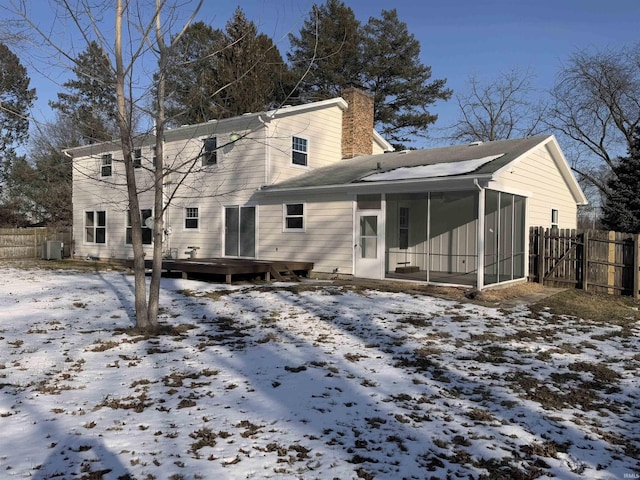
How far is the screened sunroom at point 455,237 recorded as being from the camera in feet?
42.3

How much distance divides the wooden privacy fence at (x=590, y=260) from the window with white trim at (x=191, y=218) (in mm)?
11469

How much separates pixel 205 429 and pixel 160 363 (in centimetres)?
203

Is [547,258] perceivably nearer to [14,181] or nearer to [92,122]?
[92,122]

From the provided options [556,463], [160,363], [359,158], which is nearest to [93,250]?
[359,158]

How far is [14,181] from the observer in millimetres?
33375

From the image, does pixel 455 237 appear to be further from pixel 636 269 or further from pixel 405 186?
pixel 636 269

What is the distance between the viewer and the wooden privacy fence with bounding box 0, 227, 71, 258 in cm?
2231

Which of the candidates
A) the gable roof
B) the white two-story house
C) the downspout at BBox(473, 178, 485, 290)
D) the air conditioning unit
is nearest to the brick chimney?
the white two-story house

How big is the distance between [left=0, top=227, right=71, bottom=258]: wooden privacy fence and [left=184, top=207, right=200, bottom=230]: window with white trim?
9071 millimetres

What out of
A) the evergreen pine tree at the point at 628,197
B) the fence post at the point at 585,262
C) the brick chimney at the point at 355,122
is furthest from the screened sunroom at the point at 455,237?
the evergreen pine tree at the point at 628,197

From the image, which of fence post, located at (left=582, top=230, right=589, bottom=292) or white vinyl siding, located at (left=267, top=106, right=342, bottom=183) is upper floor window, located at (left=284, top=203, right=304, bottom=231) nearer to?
white vinyl siding, located at (left=267, top=106, right=342, bottom=183)

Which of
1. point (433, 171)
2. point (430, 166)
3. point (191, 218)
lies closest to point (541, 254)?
point (430, 166)

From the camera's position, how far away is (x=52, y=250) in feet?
69.9

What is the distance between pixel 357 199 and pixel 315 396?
30.7 feet
